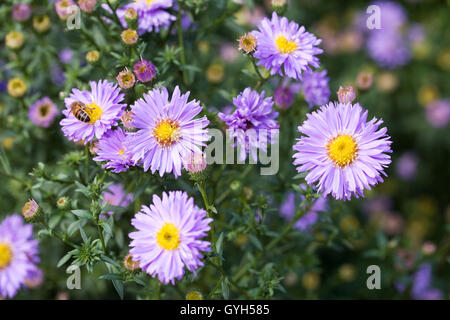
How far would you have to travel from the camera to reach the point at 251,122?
171 centimetres

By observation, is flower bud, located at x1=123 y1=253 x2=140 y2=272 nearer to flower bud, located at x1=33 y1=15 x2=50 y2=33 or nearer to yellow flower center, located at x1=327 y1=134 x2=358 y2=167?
yellow flower center, located at x1=327 y1=134 x2=358 y2=167

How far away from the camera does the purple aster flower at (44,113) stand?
2113 millimetres

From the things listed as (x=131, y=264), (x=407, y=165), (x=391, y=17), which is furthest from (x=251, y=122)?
(x=391, y=17)

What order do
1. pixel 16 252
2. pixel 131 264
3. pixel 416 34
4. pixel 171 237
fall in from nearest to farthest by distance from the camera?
1. pixel 171 237
2. pixel 131 264
3. pixel 16 252
4. pixel 416 34

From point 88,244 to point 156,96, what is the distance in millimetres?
552

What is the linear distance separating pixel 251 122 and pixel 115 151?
0.48 meters

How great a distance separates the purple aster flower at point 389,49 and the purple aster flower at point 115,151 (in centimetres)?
245

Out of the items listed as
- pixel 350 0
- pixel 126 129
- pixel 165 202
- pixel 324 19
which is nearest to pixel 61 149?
pixel 126 129

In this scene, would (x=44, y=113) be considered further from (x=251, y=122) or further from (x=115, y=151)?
(x=251, y=122)

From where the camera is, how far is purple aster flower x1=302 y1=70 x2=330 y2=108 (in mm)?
2043

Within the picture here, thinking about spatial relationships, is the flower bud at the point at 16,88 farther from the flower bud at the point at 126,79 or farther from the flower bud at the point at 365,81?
the flower bud at the point at 365,81

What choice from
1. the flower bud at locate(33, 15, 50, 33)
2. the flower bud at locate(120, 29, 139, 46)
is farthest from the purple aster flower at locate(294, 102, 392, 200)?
the flower bud at locate(33, 15, 50, 33)

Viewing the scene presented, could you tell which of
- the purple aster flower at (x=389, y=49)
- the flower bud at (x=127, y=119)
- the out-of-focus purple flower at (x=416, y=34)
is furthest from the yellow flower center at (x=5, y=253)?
the out-of-focus purple flower at (x=416, y=34)

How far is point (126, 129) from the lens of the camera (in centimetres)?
163
